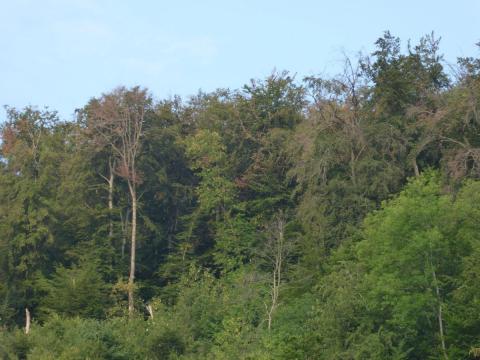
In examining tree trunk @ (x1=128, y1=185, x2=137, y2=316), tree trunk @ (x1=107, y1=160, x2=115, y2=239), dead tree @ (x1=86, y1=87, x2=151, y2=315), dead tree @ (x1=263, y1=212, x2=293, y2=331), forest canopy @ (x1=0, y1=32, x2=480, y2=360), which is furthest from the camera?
tree trunk @ (x1=107, y1=160, x2=115, y2=239)

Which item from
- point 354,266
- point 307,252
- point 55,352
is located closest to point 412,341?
point 354,266

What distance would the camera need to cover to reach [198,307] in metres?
46.5

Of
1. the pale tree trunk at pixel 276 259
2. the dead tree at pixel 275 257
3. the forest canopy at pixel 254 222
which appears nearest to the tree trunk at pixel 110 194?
the forest canopy at pixel 254 222

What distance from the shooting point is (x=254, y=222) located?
56.1 meters

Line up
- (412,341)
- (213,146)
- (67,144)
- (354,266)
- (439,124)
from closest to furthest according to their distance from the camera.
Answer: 1. (412,341)
2. (354,266)
3. (439,124)
4. (213,146)
5. (67,144)

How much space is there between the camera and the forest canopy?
36.1m

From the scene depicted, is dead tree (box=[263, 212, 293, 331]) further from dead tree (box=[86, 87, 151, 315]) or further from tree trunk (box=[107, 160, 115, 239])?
tree trunk (box=[107, 160, 115, 239])

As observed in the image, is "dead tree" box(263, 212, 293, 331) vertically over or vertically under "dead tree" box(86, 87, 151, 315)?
under

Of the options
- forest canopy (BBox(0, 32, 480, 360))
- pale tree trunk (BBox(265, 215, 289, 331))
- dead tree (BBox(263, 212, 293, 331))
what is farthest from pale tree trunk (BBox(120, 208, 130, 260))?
pale tree trunk (BBox(265, 215, 289, 331))

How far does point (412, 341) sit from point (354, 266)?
536 cm

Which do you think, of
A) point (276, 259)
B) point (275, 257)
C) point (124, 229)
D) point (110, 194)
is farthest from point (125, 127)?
point (276, 259)

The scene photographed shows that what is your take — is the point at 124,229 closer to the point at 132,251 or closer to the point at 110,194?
the point at 110,194

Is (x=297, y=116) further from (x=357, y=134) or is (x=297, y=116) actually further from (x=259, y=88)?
(x=357, y=134)

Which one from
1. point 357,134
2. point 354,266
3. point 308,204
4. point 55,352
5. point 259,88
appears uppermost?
point 259,88
